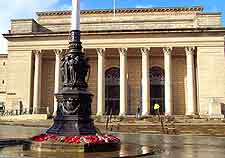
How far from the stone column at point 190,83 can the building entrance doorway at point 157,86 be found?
276 inches

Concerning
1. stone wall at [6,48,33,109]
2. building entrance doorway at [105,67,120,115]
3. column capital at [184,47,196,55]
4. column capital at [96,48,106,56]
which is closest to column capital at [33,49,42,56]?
stone wall at [6,48,33,109]

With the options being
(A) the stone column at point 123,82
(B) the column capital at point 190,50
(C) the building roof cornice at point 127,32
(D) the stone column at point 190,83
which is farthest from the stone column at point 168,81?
(A) the stone column at point 123,82

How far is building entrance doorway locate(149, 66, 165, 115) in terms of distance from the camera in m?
64.4

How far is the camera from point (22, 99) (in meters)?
60.9

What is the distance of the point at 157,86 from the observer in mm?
65375

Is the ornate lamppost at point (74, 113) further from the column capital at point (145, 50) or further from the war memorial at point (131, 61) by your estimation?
the column capital at point (145, 50)

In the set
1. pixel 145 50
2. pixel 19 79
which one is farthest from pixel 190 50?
pixel 19 79

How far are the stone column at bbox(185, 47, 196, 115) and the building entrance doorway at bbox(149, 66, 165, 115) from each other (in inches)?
276

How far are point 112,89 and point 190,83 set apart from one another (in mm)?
15345

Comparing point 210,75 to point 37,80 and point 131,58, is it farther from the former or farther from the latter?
point 37,80

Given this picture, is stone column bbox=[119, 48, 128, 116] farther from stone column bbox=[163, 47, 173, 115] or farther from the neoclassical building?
stone column bbox=[163, 47, 173, 115]

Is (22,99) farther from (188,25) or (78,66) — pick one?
(78,66)

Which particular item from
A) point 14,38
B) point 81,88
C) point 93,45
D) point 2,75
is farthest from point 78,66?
point 2,75

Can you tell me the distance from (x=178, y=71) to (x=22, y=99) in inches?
1081
